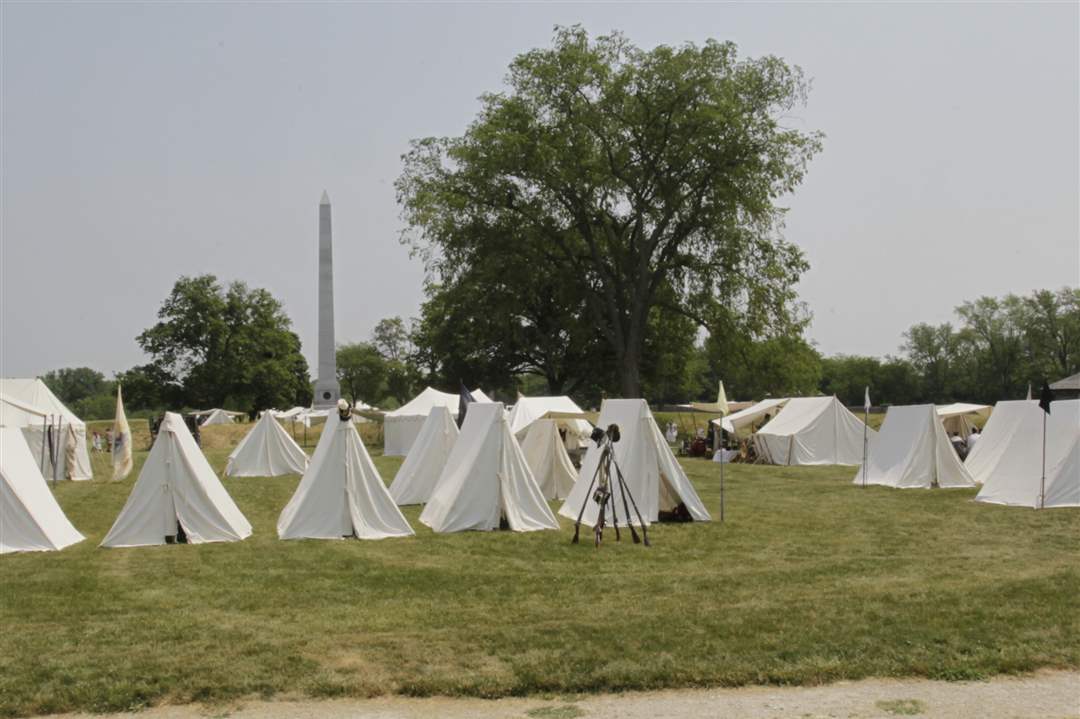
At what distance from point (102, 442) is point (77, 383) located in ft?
280

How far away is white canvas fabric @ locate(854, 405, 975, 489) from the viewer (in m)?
22.1

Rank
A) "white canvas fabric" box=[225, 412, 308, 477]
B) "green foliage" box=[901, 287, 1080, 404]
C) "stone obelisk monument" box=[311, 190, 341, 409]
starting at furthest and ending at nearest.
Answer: "green foliage" box=[901, 287, 1080, 404], "stone obelisk monument" box=[311, 190, 341, 409], "white canvas fabric" box=[225, 412, 308, 477]

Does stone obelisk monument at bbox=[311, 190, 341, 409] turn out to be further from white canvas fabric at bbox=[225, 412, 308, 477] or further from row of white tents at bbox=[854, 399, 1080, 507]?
row of white tents at bbox=[854, 399, 1080, 507]

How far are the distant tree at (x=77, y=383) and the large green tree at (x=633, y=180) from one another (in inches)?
4004

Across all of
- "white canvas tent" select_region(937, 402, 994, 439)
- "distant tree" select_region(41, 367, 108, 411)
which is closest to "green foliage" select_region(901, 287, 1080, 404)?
"white canvas tent" select_region(937, 402, 994, 439)

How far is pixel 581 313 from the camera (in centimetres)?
4409

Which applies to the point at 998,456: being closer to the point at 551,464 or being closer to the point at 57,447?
the point at 551,464

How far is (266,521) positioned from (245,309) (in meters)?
61.2

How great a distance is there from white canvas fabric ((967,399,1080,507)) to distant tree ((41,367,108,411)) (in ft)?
406

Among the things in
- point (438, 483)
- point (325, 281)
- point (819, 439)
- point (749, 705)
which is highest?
point (325, 281)

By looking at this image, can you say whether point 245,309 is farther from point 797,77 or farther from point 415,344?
point 797,77

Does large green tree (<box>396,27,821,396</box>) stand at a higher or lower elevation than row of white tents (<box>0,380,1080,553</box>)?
higher

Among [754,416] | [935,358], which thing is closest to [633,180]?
[754,416]

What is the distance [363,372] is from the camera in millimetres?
101875
